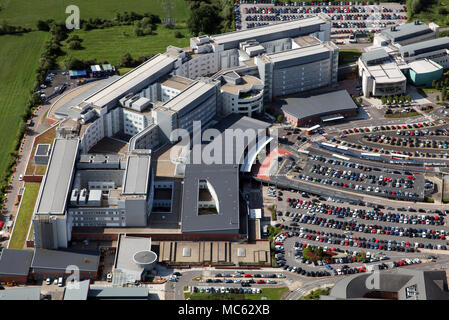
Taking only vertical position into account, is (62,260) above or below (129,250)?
above

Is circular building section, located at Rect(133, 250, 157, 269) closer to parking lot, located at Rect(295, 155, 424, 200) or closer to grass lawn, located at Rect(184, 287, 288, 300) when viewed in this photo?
grass lawn, located at Rect(184, 287, 288, 300)

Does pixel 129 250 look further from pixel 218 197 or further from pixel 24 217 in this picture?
pixel 24 217

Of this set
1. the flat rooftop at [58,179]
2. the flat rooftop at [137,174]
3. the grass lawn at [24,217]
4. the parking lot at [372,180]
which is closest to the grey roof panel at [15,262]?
the grass lawn at [24,217]

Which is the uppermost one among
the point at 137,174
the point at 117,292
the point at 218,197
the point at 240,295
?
the point at 137,174

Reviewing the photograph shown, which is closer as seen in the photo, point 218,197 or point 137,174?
point 137,174

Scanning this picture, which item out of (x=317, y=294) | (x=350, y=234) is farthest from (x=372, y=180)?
(x=317, y=294)

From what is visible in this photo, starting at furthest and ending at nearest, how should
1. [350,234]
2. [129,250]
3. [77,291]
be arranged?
[350,234], [129,250], [77,291]

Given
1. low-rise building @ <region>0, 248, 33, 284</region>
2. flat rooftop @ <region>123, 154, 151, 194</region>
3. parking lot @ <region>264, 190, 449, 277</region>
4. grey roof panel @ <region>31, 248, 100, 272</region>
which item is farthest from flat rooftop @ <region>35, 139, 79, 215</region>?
parking lot @ <region>264, 190, 449, 277</region>

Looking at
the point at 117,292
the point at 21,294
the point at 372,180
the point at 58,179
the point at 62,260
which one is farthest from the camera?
the point at 372,180
